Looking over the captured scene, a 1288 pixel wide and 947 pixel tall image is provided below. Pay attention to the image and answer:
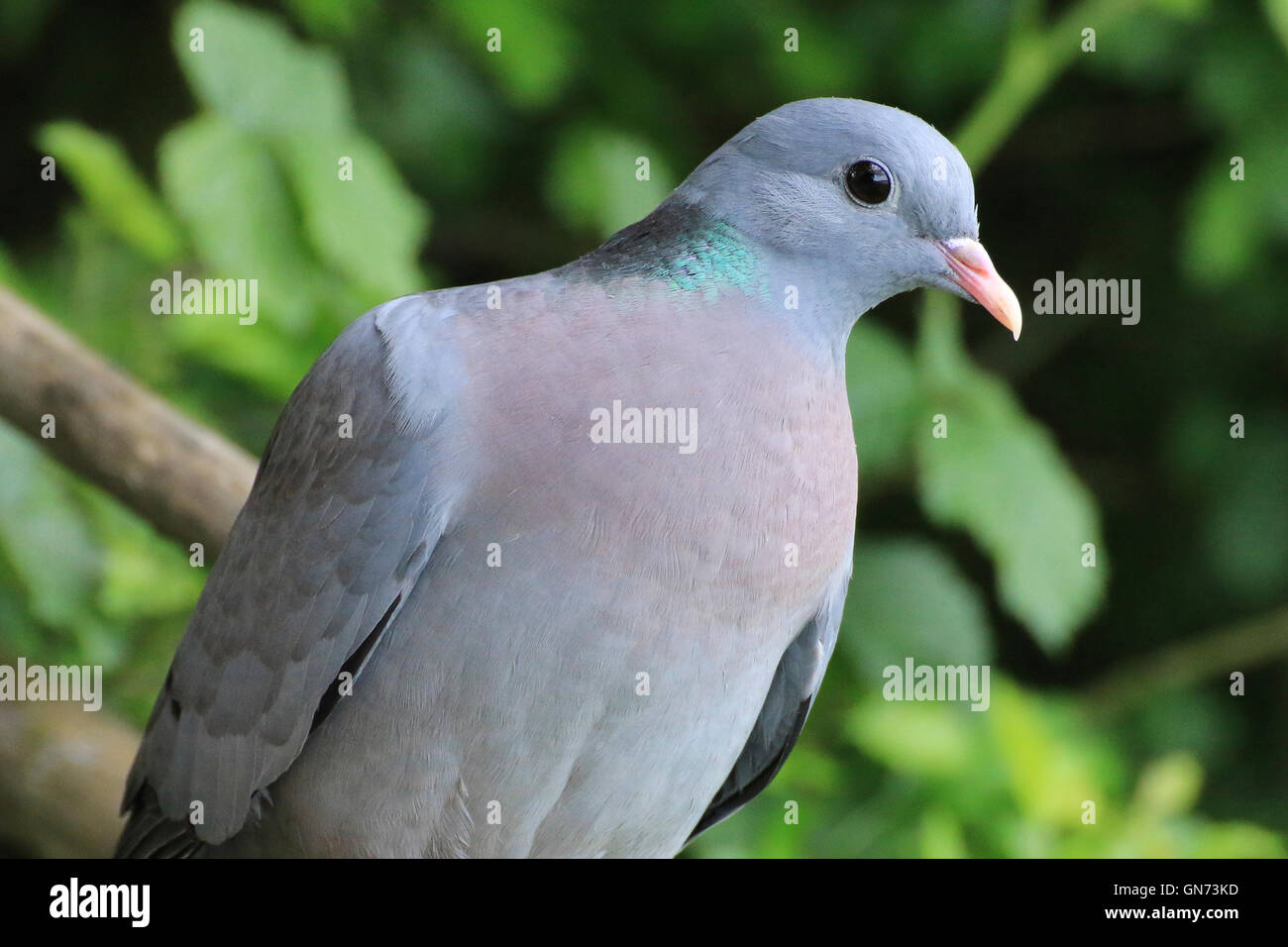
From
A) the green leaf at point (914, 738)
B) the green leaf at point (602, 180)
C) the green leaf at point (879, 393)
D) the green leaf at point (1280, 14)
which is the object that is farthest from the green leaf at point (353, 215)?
the green leaf at point (1280, 14)

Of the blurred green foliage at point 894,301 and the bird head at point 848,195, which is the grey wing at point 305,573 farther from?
the blurred green foliage at point 894,301

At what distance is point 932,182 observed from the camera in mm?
1543

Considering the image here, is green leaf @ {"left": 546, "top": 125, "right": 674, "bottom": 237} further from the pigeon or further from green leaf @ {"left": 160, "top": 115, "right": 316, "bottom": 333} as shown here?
the pigeon

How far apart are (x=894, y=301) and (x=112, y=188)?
6.34 ft

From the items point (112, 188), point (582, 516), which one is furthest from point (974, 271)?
point (112, 188)

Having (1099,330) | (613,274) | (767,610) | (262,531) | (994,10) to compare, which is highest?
(994,10)

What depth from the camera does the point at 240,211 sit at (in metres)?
2.24

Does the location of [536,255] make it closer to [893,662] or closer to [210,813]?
[893,662]

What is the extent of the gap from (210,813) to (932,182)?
1.11m

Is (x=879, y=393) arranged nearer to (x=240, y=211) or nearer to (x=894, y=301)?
(x=894, y=301)

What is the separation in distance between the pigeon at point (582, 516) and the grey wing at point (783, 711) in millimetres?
60

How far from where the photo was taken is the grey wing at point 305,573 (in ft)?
4.98

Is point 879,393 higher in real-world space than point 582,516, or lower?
higher

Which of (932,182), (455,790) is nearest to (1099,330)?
(932,182)
